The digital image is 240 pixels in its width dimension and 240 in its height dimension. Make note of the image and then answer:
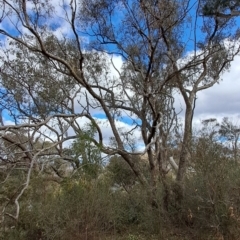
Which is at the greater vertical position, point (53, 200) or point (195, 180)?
point (195, 180)

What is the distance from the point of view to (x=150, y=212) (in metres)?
9.26

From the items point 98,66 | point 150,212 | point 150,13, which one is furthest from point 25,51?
point 150,212

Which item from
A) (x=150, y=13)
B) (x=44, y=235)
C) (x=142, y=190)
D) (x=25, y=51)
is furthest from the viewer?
(x=25, y=51)

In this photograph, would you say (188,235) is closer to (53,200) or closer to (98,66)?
(53,200)

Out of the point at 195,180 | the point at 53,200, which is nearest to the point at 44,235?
the point at 53,200

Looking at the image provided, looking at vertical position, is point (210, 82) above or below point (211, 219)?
above

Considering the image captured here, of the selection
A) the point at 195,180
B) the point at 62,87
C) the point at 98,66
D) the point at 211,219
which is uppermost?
the point at 98,66

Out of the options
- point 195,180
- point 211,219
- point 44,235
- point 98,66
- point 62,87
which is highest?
point 98,66

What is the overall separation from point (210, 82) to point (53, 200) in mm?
8229

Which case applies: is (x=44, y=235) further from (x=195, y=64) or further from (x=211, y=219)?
(x=195, y=64)

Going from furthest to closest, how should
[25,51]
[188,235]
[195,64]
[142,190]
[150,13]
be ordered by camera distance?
[25,51], [195,64], [150,13], [142,190], [188,235]

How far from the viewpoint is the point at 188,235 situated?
8680 millimetres

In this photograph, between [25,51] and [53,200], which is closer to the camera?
[53,200]

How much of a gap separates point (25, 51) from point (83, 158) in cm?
696
